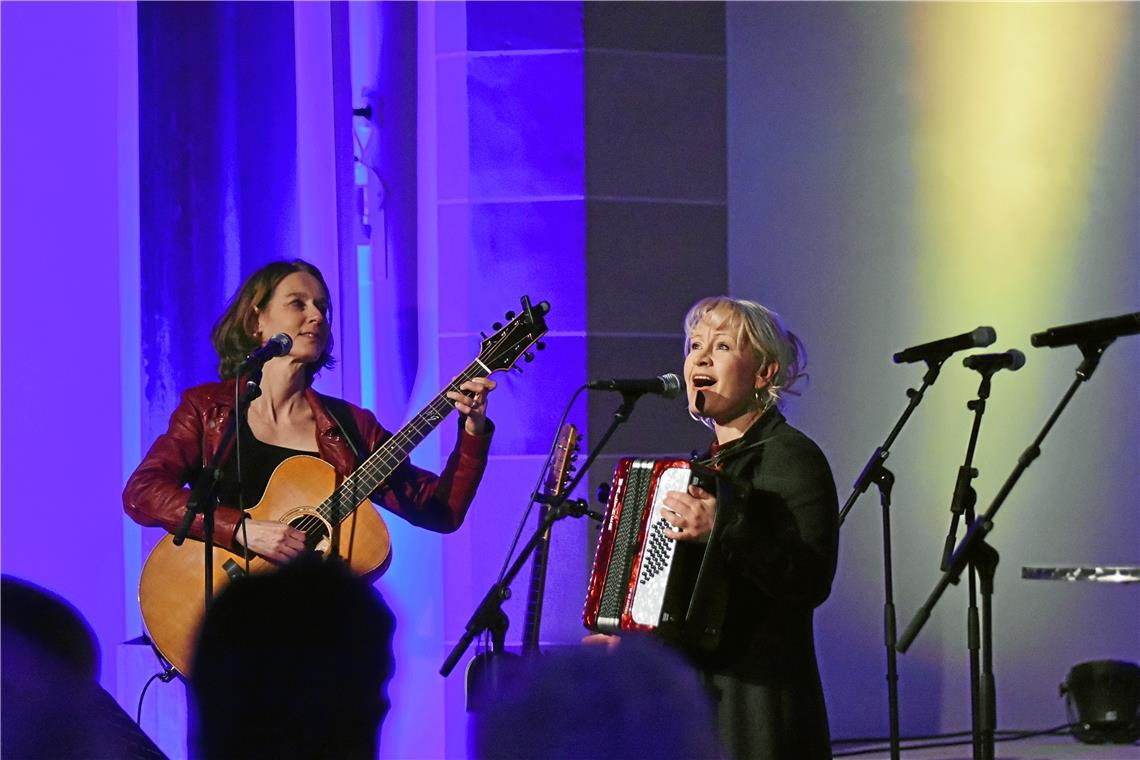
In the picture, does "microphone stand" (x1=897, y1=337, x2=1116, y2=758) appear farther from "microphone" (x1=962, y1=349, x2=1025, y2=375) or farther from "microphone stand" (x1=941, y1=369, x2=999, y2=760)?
"microphone" (x1=962, y1=349, x2=1025, y2=375)

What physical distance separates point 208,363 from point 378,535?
1285 mm

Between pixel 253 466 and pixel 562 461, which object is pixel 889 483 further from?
pixel 253 466

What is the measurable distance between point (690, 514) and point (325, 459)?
1495 millimetres

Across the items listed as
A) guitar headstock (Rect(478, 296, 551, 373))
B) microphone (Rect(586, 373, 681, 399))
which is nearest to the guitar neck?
guitar headstock (Rect(478, 296, 551, 373))

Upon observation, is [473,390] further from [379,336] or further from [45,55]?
[45,55]

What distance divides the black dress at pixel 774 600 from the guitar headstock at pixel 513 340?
1.25 m

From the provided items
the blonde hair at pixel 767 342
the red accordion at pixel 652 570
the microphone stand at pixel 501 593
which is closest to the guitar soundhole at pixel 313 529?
the microphone stand at pixel 501 593

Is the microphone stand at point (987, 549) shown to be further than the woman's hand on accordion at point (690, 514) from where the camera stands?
Yes

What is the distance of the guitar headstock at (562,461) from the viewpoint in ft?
12.4

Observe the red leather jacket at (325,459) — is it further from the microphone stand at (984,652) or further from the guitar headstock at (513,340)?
the microphone stand at (984,652)

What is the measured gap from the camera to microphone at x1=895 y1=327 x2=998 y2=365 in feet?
11.8

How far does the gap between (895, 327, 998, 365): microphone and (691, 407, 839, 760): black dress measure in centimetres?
100

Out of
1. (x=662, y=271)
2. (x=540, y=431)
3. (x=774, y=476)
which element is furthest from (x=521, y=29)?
(x=774, y=476)

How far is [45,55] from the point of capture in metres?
4.56
